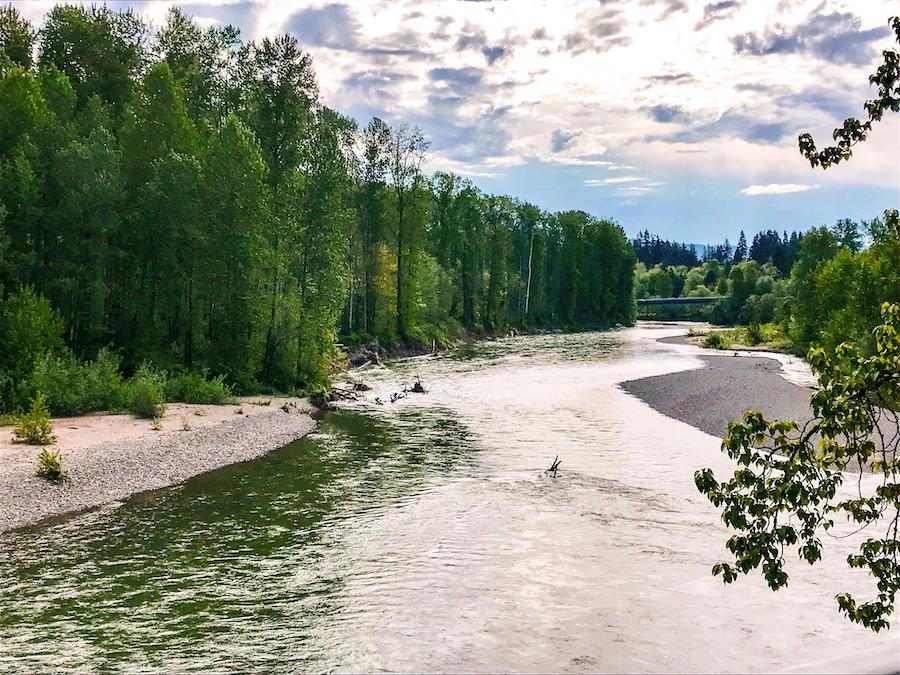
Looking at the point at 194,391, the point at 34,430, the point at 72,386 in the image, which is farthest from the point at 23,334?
the point at 34,430

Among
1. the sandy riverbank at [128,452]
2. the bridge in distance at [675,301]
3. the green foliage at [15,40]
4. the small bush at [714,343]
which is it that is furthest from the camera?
the bridge in distance at [675,301]

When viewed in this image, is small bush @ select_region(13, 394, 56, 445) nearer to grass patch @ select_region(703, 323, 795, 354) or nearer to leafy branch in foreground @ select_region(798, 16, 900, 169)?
leafy branch in foreground @ select_region(798, 16, 900, 169)

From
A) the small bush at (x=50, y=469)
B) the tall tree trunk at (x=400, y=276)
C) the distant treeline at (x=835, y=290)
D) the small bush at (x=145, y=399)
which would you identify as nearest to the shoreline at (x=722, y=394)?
the distant treeline at (x=835, y=290)

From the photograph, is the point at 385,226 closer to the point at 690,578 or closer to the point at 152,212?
the point at 152,212

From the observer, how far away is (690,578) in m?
16.8

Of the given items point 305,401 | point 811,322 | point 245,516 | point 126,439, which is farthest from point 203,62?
point 811,322

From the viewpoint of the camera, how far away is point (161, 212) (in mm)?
39500

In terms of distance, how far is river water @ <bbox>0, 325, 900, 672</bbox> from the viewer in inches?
523

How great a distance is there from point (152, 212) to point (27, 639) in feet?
100

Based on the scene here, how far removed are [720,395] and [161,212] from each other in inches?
1421

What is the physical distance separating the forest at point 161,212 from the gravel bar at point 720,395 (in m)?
22.0

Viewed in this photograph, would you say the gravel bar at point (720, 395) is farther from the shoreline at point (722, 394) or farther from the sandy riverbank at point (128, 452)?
the sandy riverbank at point (128, 452)

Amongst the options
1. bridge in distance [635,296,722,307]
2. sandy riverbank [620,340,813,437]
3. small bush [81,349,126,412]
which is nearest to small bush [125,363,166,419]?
small bush [81,349,126,412]

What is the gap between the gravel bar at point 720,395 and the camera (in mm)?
37188
